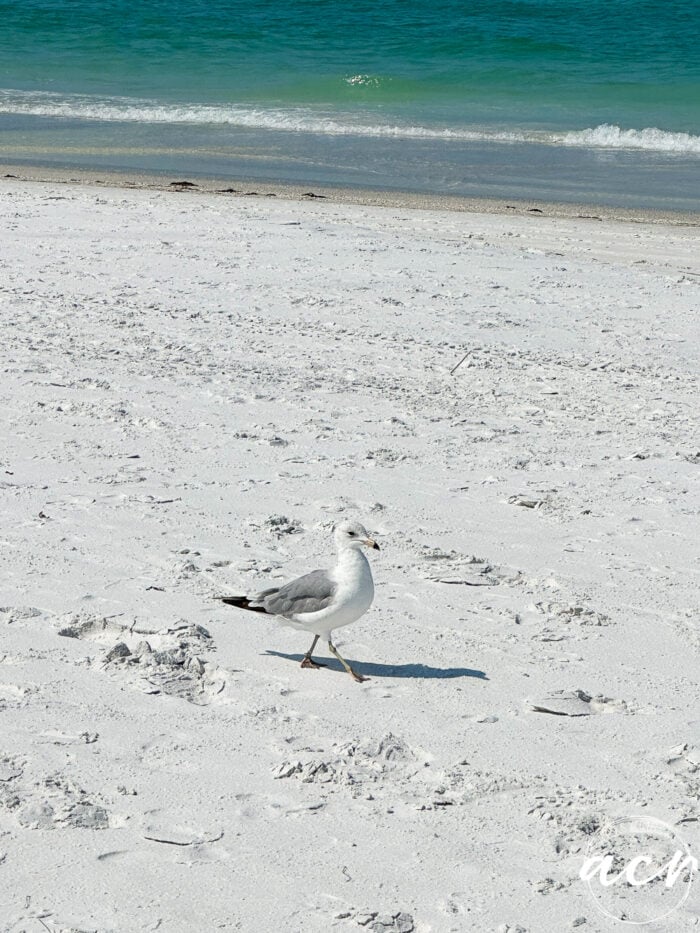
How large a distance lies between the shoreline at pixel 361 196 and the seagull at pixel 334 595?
33.0 feet

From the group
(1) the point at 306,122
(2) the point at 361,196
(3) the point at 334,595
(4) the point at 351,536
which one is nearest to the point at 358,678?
(3) the point at 334,595

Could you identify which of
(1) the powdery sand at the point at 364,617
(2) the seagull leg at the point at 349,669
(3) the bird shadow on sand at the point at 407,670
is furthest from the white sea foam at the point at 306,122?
(2) the seagull leg at the point at 349,669

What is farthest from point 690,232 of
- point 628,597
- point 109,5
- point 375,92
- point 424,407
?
point 109,5

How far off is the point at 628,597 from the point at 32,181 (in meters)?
11.7

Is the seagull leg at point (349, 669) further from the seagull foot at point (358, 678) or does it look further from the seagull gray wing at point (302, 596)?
the seagull gray wing at point (302, 596)

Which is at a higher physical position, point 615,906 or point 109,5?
point 109,5

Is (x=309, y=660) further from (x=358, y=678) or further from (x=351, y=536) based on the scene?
(x=351, y=536)

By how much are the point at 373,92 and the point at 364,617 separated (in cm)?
2370

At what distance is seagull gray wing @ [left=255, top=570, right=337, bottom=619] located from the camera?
3.97 metres

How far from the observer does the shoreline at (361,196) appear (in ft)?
45.1

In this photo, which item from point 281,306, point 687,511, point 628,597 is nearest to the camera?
point 628,597

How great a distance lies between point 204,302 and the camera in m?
8.88

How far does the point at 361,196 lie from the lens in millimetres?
14570

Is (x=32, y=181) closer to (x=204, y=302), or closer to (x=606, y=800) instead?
(x=204, y=302)
